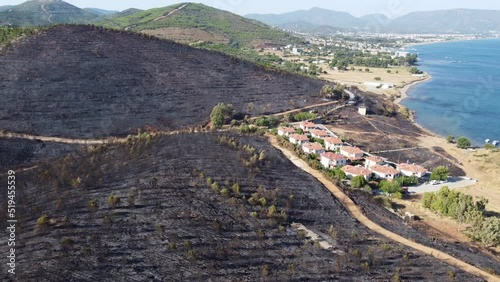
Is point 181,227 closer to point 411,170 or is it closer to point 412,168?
point 411,170

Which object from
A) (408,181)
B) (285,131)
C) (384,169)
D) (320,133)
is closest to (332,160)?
(384,169)

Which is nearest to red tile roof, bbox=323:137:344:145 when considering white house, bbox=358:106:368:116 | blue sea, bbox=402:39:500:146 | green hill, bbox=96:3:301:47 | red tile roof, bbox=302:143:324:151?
red tile roof, bbox=302:143:324:151

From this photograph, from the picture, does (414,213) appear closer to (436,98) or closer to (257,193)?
(257,193)

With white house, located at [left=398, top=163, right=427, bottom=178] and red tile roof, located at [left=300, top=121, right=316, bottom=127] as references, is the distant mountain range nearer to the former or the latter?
red tile roof, located at [left=300, top=121, right=316, bottom=127]

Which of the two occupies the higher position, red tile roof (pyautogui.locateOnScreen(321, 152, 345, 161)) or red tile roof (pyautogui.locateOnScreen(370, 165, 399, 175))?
red tile roof (pyautogui.locateOnScreen(321, 152, 345, 161))

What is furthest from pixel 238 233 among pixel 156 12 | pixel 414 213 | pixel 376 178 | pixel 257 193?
pixel 156 12

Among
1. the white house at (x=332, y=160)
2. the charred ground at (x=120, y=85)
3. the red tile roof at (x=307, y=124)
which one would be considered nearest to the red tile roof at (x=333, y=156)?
the white house at (x=332, y=160)
